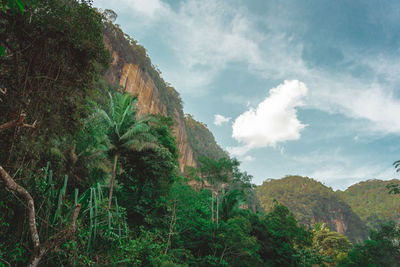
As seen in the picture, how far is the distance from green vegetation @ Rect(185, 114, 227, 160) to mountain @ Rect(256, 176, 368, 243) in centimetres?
1813

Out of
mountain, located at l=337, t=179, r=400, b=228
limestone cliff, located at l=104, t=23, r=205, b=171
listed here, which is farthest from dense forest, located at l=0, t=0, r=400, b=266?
mountain, located at l=337, t=179, r=400, b=228

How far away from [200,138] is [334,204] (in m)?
41.5

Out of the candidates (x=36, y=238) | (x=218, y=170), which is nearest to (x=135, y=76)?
(x=218, y=170)

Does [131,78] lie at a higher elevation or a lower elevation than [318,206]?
higher

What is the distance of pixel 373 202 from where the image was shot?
68688 millimetres

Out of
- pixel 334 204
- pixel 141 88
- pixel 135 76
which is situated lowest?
pixel 334 204

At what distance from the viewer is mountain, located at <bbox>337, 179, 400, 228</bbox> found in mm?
56062

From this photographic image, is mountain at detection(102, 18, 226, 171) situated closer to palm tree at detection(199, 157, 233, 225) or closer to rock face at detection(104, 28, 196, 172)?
rock face at detection(104, 28, 196, 172)

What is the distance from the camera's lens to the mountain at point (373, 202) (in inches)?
2207

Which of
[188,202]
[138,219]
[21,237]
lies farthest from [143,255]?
[188,202]

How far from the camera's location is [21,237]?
2750 mm

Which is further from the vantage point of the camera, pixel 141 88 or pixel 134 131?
pixel 141 88

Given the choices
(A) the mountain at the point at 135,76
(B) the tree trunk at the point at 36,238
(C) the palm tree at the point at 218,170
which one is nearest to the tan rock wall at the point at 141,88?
(A) the mountain at the point at 135,76

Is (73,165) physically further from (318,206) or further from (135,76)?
(318,206)
